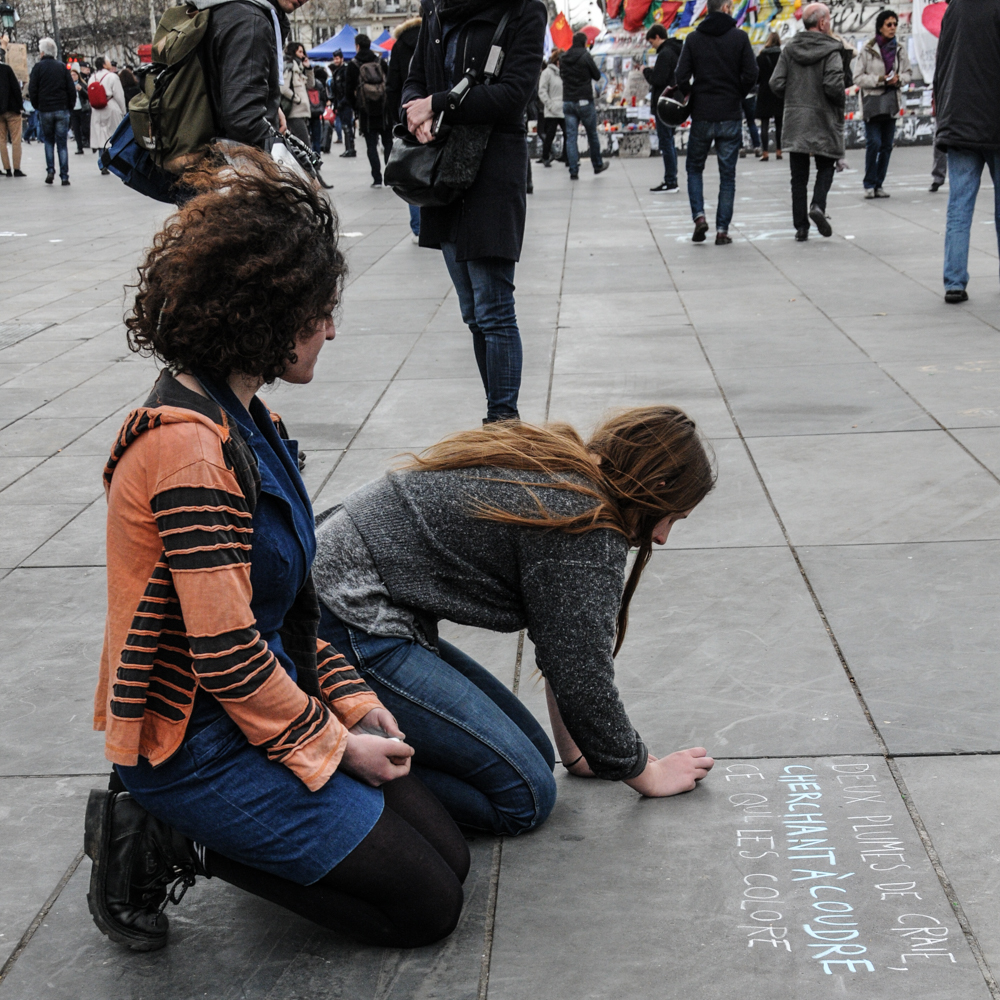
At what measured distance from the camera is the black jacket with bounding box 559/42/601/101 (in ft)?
54.5

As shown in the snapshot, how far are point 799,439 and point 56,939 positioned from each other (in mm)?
3716

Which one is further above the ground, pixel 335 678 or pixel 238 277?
pixel 238 277

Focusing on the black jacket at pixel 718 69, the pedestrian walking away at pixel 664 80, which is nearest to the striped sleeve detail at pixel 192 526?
the black jacket at pixel 718 69

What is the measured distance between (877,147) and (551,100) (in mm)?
6888

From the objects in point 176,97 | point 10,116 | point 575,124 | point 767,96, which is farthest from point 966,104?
point 10,116

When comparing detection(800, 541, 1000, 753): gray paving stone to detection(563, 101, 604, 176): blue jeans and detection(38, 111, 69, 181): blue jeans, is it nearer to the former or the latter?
detection(563, 101, 604, 176): blue jeans

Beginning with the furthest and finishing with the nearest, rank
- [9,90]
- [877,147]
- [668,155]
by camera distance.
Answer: [9,90] → [668,155] → [877,147]

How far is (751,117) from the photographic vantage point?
19.2 m

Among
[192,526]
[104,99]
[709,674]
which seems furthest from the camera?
[104,99]

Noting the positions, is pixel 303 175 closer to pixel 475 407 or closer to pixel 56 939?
pixel 56 939

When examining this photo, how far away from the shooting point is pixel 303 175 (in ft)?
7.18

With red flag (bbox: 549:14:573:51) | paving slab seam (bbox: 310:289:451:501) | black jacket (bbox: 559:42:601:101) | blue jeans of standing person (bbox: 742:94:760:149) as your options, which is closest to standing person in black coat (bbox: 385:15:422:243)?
paving slab seam (bbox: 310:289:451:501)

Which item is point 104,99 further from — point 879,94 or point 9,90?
point 879,94

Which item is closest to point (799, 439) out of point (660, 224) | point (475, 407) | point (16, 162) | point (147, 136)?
point (475, 407)
